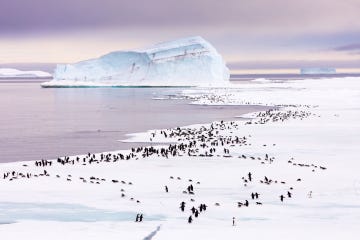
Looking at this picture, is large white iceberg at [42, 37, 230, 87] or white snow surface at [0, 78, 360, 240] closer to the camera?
white snow surface at [0, 78, 360, 240]

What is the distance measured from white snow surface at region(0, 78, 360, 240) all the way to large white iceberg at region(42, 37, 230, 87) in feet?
257

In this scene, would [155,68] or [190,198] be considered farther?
[155,68]

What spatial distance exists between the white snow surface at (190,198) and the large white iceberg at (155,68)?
78331mm

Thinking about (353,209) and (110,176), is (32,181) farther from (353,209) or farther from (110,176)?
(353,209)

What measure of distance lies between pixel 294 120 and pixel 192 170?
19.0m

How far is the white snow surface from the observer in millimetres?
10164

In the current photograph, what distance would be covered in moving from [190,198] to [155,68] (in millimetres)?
89423

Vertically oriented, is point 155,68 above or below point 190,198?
above

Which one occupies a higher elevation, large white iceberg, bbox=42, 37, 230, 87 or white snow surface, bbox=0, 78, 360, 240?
large white iceberg, bbox=42, 37, 230, 87

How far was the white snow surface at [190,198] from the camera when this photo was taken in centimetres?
1016

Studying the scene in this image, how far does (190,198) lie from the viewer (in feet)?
42.5

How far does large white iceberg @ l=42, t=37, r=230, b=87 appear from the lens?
3861 inches

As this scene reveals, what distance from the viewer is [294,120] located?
3478cm

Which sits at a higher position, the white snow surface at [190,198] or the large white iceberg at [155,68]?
the large white iceberg at [155,68]
